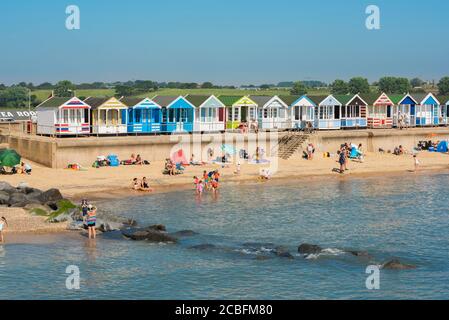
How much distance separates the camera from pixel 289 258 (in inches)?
1156

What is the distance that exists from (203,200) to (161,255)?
45.1 ft

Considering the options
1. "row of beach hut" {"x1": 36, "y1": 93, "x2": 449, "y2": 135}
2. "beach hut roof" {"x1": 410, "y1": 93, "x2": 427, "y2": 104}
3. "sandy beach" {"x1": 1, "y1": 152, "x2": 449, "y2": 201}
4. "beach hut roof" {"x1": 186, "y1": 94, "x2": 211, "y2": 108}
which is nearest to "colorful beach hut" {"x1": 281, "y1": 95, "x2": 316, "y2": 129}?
"row of beach hut" {"x1": 36, "y1": 93, "x2": 449, "y2": 135}

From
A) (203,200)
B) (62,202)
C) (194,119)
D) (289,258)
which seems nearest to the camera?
(289,258)

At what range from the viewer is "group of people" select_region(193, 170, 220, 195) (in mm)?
A: 45062

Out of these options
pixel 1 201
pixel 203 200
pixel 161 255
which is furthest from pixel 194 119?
pixel 161 255

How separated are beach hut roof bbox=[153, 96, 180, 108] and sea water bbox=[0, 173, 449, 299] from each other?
1646cm

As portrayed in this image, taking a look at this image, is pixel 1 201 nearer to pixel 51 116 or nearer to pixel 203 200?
pixel 203 200

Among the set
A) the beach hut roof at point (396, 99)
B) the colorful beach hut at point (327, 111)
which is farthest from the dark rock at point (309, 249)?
the beach hut roof at point (396, 99)

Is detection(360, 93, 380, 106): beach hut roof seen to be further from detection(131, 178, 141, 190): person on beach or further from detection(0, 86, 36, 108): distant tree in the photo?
detection(0, 86, 36, 108): distant tree

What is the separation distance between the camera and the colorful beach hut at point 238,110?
64375 mm

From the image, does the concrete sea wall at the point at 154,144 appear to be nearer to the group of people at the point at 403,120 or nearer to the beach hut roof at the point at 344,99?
the beach hut roof at the point at 344,99

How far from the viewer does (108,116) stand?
57719 mm

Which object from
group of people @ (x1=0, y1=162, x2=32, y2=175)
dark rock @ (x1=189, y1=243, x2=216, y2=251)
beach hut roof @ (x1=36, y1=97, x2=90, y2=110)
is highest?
beach hut roof @ (x1=36, y1=97, x2=90, y2=110)
